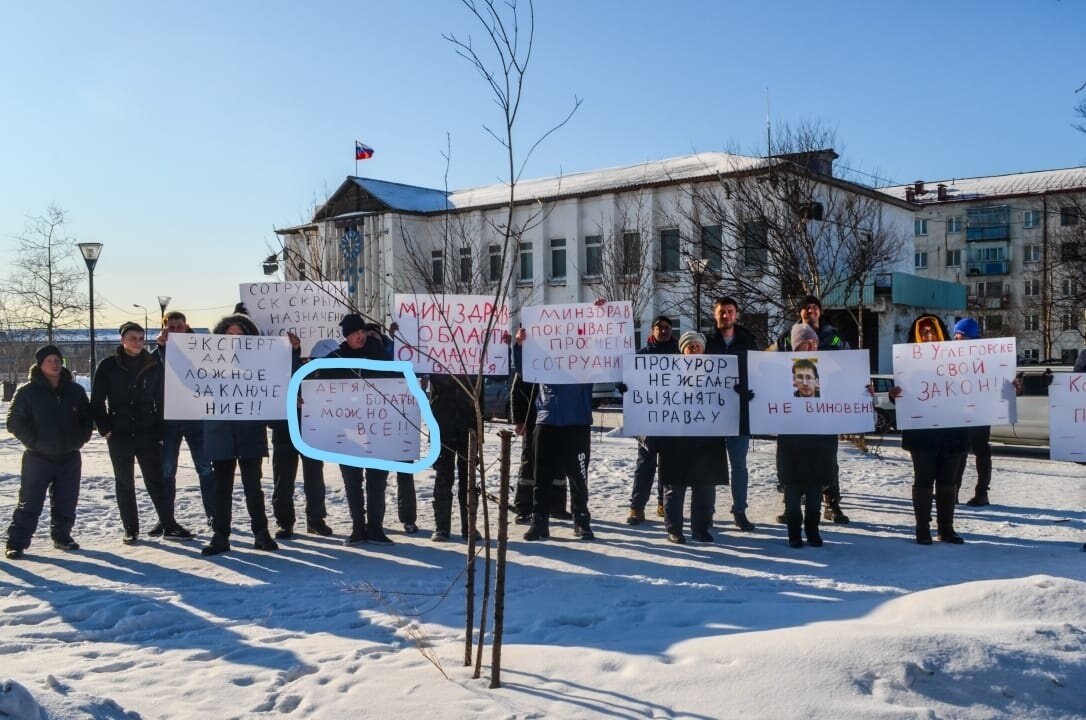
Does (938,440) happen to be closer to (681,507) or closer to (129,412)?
(681,507)

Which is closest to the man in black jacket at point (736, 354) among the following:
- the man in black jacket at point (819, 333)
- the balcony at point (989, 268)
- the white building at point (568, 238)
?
the man in black jacket at point (819, 333)

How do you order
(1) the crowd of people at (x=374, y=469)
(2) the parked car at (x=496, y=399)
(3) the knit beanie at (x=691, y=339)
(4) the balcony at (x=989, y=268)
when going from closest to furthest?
(1) the crowd of people at (x=374, y=469) < (3) the knit beanie at (x=691, y=339) < (2) the parked car at (x=496, y=399) < (4) the balcony at (x=989, y=268)

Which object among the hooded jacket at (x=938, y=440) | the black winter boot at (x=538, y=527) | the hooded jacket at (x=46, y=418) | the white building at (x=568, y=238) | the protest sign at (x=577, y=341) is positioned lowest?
the black winter boot at (x=538, y=527)

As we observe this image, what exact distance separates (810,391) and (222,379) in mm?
4927

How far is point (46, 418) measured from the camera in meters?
8.27

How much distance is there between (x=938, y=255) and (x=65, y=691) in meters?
72.9

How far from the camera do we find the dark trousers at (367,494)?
8227 millimetres

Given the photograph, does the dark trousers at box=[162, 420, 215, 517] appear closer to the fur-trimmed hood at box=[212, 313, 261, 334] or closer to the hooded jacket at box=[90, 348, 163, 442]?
the hooded jacket at box=[90, 348, 163, 442]

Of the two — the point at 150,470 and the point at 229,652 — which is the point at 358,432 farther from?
the point at 229,652

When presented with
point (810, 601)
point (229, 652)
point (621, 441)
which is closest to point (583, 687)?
point (229, 652)

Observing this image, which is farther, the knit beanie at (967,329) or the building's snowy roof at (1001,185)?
the building's snowy roof at (1001,185)

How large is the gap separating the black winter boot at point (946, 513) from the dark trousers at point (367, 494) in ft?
15.2

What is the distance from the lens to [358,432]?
8203 millimetres

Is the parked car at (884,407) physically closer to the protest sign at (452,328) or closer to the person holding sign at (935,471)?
the person holding sign at (935,471)
